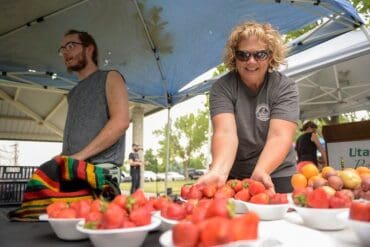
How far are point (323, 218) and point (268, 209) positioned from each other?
0.50 feet

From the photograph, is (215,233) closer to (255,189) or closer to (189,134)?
(255,189)

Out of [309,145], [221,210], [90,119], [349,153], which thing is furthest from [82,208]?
[309,145]

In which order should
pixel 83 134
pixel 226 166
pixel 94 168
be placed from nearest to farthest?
1. pixel 94 168
2. pixel 226 166
3. pixel 83 134

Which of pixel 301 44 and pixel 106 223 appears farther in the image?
pixel 301 44

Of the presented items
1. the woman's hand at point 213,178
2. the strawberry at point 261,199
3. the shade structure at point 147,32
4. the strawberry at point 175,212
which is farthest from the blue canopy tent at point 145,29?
the strawberry at point 175,212

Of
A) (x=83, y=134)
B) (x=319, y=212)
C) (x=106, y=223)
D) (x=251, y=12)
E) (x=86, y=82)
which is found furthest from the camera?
(x=251, y=12)

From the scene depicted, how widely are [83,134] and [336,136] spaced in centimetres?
235

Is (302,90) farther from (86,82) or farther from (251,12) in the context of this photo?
(86,82)

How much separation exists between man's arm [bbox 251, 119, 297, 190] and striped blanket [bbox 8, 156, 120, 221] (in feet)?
1.96

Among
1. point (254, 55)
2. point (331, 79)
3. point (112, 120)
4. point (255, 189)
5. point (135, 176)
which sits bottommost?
point (135, 176)

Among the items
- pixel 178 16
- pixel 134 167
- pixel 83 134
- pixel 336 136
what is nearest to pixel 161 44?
pixel 178 16

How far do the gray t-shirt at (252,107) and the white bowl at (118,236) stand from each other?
100 centimetres

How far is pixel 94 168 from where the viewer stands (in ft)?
4.08

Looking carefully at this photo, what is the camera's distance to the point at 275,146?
145 centimetres
